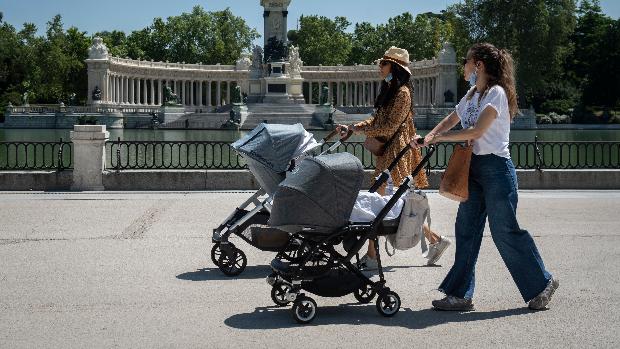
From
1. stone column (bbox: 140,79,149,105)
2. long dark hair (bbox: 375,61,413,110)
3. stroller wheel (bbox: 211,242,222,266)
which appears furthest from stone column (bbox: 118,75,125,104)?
long dark hair (bbox: 375,61,413,110)

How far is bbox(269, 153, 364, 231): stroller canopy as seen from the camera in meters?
7.18

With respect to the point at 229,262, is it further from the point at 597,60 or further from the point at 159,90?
the point at 159,90

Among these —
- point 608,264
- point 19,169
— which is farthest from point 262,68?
point 608,264

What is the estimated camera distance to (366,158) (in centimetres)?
2836

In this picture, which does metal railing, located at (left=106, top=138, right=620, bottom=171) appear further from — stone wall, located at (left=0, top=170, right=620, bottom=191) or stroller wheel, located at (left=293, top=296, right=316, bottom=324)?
stroller wheel, located at (left=293, top=296, right=316, bottom=324)

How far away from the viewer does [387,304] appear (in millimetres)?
7207

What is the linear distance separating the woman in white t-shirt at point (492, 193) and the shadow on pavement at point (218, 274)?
228 cm

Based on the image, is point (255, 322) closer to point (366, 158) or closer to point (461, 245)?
point (461, 245)

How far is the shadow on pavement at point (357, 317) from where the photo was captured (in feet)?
23.0

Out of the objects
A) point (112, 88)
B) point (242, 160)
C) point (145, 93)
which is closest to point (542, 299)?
point (242, 160)

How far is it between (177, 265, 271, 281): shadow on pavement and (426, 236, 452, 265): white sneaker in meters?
1.66

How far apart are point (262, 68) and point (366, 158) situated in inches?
2545

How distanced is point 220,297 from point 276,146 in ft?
6.04

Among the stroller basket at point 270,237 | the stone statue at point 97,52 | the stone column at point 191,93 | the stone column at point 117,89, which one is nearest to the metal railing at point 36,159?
the stroller basket at point 270,237
